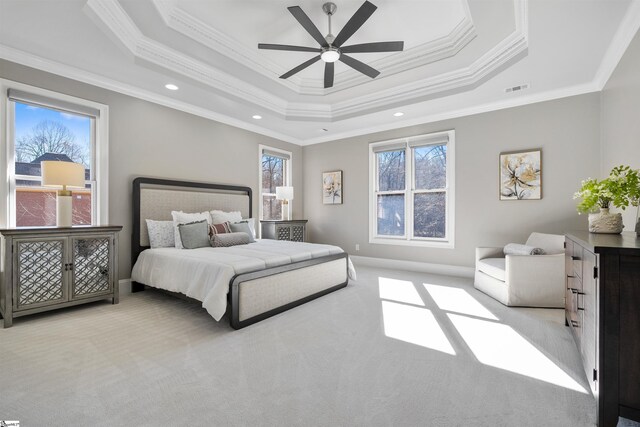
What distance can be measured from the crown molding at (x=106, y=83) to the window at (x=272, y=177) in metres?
0.70

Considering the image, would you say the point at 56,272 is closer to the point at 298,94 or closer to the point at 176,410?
the point at 176,410

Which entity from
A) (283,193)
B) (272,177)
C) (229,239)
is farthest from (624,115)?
(272,177)

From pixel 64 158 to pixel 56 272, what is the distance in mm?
1383

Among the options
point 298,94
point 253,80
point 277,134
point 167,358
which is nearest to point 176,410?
point 167,358

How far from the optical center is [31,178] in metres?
3.12

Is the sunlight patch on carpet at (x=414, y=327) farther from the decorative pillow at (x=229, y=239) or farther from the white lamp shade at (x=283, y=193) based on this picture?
the white lamp shade at (x=283, y=193)

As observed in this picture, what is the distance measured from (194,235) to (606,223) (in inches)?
159

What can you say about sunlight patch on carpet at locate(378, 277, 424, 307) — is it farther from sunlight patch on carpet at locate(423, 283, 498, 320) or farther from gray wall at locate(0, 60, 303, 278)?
gray wall at locate(0, 60, 303, 278)

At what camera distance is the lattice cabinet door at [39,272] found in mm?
2660

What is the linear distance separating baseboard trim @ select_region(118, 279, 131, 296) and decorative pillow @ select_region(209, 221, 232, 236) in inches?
46.8

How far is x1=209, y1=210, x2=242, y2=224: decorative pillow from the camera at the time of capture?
14.5ft

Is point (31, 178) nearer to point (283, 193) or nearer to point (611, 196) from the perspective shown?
point (283, 193)

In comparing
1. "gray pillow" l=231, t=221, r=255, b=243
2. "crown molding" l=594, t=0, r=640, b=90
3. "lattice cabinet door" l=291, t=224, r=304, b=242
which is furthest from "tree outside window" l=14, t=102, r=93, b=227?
"crown molding" l=594, t=0, r=640, b=90

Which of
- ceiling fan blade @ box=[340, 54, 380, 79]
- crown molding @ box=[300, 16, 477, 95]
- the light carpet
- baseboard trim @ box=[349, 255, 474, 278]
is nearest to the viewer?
the light carpet
